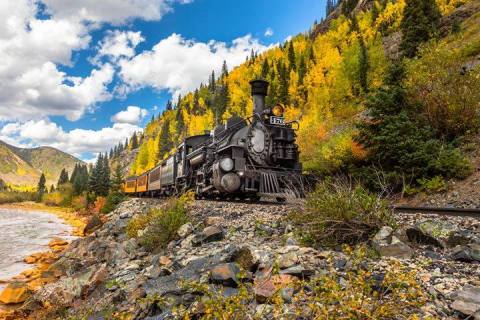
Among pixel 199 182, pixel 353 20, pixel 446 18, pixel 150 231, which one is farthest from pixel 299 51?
pixel 150 231

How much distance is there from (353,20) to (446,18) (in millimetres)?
26869

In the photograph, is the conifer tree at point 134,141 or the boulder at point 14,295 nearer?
the boulder at point 14,295

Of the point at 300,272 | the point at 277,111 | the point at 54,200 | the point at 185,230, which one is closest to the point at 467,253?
the point at 300,272

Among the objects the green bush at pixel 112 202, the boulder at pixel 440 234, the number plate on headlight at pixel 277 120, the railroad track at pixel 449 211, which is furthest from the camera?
the green bush at pixel 112 202

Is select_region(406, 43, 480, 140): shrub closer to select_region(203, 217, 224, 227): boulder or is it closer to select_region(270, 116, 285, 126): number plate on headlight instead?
select_region(270, 116, 285, 126): number plate on headlight

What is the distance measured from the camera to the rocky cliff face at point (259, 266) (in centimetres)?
378

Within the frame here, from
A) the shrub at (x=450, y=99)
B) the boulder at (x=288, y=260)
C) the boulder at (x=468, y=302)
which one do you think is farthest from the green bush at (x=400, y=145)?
the boulder at (x=468, y=302)

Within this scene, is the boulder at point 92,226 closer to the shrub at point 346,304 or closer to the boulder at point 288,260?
the boulder at point 288,260

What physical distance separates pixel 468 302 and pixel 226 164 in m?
10.2

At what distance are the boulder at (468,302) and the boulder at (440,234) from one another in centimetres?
152

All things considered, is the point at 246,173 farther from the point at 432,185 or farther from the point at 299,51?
the point at 299,51

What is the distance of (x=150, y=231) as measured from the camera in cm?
940

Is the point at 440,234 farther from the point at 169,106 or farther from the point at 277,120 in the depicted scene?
the point at 169,106

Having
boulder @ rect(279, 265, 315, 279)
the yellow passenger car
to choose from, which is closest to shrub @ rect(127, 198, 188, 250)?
boulder @ rect(279, 265, 315, 279)
